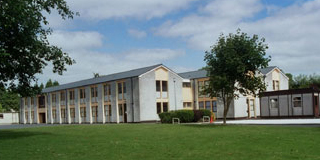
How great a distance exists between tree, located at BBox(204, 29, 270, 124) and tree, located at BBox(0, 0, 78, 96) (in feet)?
41.6

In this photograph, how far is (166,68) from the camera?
159 ft

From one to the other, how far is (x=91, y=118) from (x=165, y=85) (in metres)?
12.2

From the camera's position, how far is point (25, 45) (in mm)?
21359

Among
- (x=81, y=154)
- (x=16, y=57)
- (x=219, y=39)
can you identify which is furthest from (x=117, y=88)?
(x=81, y=154)

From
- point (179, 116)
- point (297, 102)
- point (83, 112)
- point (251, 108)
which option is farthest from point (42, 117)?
point (297, 102)

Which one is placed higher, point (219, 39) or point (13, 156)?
point (219, 39)

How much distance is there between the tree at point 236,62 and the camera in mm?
29844

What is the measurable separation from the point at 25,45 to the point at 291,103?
33695 millimetres

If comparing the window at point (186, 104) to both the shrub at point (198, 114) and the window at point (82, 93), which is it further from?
the window at point (82, 93)

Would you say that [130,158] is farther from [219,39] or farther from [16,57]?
[219,39]

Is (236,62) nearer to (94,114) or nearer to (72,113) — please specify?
(94,114)

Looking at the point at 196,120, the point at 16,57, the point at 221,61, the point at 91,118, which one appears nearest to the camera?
the point at 16,57

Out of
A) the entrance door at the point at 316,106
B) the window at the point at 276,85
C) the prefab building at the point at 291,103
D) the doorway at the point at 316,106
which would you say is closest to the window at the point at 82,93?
the prefab building at the point at 291,103

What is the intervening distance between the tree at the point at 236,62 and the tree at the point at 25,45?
499 inches
